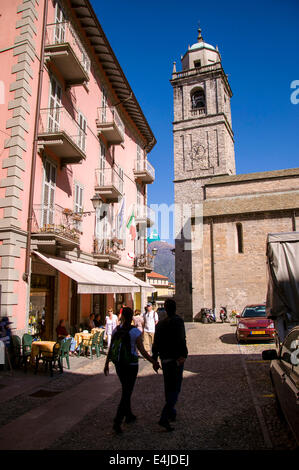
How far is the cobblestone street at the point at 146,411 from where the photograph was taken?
4.29 meters

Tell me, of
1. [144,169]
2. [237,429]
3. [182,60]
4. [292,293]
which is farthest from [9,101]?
[182,60]

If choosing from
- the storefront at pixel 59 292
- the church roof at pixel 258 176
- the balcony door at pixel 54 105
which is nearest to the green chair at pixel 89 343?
the storefront at pixel 59 292

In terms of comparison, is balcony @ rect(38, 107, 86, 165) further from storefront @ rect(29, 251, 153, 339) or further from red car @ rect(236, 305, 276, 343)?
red car @ rect(236, 305, 276, 343)

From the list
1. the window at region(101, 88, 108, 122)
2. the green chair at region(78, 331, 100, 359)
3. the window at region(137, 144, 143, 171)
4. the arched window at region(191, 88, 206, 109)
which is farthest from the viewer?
the arched window at region(191, 88, 206, 109)

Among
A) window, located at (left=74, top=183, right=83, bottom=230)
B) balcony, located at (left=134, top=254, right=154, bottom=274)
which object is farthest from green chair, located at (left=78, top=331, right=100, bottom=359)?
balcony, located at (left=134, top=254, right=154, bottom=274)

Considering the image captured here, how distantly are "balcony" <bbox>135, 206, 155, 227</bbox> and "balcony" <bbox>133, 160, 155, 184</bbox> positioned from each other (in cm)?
209

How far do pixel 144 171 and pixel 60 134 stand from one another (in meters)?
12.0

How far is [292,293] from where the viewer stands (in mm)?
7223

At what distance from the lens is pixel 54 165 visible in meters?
12.5

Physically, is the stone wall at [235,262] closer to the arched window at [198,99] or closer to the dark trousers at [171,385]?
the arched window at [198,99]

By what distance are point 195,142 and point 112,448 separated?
3880cm

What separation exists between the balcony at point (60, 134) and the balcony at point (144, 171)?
892 centimetres

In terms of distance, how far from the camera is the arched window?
136 feet
